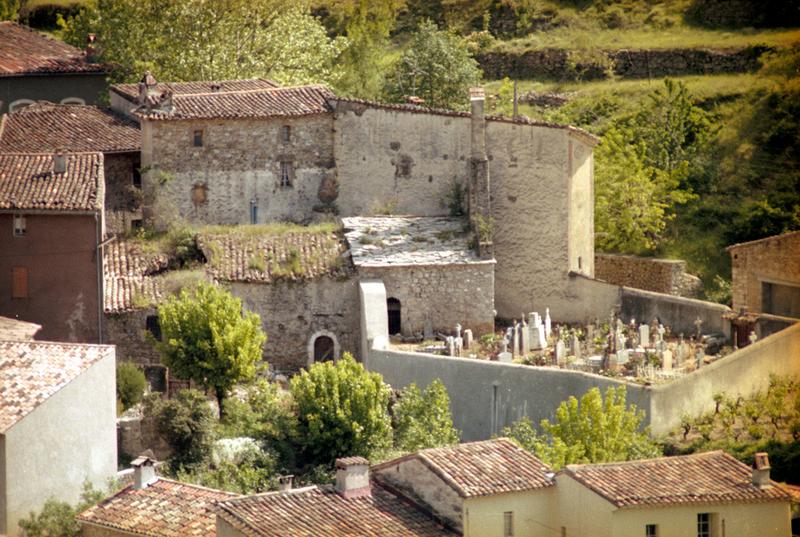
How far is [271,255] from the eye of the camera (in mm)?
60281

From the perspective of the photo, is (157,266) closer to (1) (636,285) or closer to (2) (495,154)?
(2) (495,154)

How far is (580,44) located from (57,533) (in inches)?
1574

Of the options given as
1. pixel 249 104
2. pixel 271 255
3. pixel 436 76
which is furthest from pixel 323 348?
pixel 436 76

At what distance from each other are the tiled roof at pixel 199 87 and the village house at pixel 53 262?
760 centimetres

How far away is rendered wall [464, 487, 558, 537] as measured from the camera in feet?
147

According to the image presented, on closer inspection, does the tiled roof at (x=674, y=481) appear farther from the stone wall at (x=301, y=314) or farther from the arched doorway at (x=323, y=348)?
the arched doorway at (x=323, y=348)

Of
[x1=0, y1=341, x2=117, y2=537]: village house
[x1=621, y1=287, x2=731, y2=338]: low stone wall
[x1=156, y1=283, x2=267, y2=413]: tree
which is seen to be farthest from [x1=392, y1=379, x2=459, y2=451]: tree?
[x1=621, y1=287, x2=731, y2=338]: low stone wall

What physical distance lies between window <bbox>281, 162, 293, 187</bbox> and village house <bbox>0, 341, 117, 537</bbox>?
1261cm

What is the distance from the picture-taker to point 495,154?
62.5 meters

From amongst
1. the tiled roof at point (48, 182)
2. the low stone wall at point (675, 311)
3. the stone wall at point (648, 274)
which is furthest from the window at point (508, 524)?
the stone wall at point (648, 274)

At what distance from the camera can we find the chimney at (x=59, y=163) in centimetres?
5962

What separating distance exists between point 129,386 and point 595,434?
1240 cm

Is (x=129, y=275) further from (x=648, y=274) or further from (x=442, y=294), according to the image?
(x=648, y=274)

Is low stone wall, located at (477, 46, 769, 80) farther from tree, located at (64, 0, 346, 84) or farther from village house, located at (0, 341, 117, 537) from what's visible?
village house, located at (0, 341, 117, 537)
